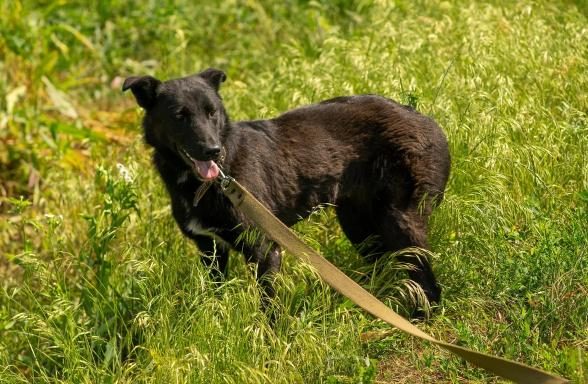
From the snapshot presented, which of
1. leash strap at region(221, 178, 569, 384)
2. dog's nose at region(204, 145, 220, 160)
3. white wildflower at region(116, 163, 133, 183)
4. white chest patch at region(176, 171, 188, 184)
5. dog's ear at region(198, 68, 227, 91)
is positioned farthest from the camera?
white wildflower at region(116, 163, 133, 183)

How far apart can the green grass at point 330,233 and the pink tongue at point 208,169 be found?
20.1 inches

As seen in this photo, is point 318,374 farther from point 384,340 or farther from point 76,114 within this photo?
point 76,114

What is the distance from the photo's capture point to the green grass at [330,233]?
15.2ft

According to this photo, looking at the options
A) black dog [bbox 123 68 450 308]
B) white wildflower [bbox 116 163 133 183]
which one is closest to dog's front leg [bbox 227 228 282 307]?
black dog [bbox 123 68 450 308]

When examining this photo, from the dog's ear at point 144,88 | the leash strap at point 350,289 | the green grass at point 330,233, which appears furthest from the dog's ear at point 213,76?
the green grass at point 330,233

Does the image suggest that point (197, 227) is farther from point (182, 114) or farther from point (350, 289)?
point (350, 289)

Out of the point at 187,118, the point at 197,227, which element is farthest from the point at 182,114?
the point at 197,227

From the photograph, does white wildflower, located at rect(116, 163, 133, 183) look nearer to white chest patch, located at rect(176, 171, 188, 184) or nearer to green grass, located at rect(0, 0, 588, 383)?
green grass, located at rect(0, 0, 588, 383)

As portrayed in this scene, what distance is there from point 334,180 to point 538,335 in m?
1.55

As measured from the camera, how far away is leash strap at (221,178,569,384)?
11.7ft

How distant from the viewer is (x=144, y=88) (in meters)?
5.25

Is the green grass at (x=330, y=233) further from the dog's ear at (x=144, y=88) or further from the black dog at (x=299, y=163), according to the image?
the dog's ear at (x=144, y=88)

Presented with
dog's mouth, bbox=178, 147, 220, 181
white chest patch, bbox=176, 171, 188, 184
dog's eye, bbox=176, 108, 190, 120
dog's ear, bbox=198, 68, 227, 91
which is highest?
dog's ear, bbox=198, 68, 227, 91

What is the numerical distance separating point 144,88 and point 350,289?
1.82 m
